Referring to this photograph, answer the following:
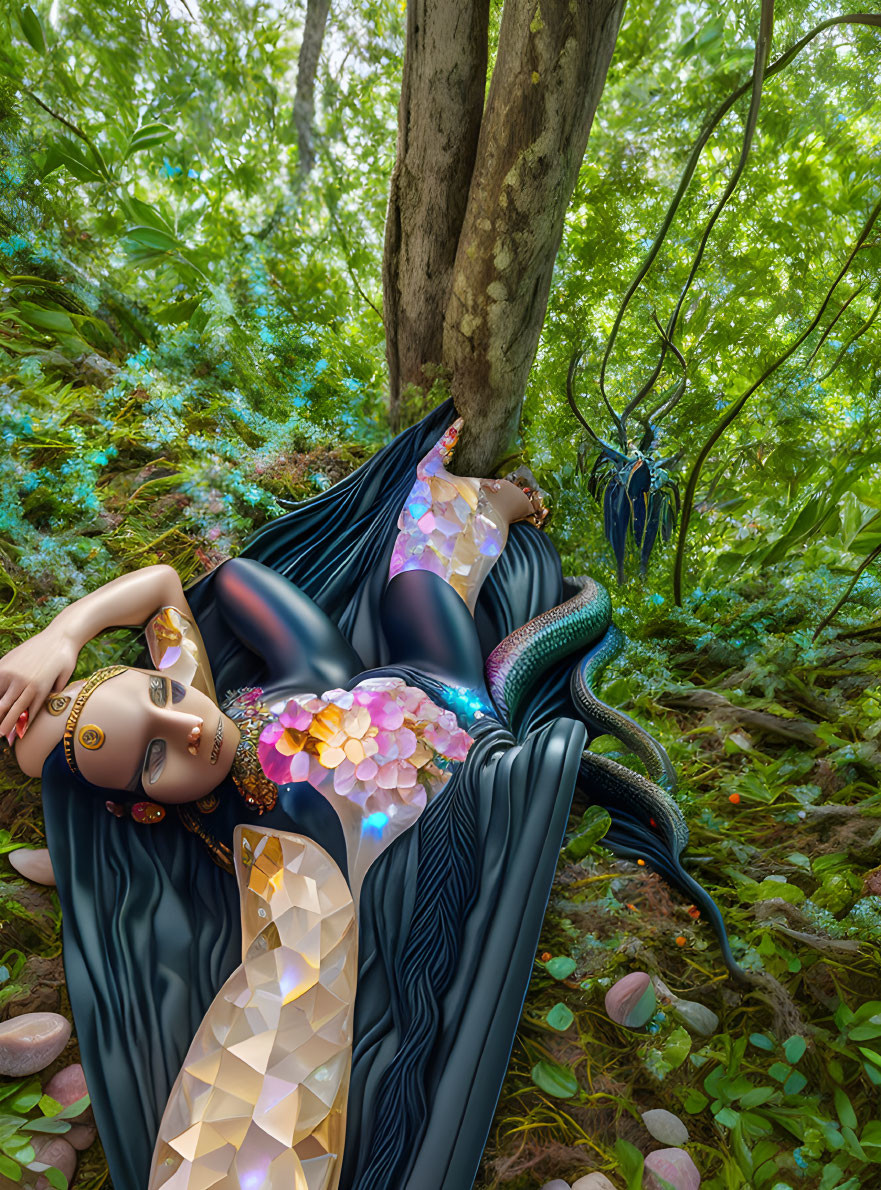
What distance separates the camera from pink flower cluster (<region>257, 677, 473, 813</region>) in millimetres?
1386

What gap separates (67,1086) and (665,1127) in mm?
1029

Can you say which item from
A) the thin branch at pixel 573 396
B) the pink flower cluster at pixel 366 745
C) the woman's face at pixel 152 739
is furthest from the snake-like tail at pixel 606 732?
the woman's face at pixel 152 739

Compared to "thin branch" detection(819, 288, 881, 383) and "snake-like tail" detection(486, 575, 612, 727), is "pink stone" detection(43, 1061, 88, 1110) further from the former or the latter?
"thin branch" detection(819, 288, 881, 383)

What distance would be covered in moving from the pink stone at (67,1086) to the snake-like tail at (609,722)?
1219 mm

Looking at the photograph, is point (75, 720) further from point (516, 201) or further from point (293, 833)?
point (516, 201)

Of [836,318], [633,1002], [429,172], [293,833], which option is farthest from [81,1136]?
[836,318]

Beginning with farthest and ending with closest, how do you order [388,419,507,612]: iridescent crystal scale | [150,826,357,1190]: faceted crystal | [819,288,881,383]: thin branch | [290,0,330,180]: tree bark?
[290,0,330,180]: tree bark → [819,288,881,383]: thin branch → [388,419,507,612]: iridescent crystal scale → [150,826,357,1190]: faceted crystal

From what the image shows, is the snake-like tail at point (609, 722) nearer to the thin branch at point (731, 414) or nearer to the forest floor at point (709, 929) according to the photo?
the forest floor at point (709, 929)

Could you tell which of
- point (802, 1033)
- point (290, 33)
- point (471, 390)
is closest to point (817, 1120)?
point (802, 1033)

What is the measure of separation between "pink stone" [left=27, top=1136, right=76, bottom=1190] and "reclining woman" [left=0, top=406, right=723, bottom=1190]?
9 cm

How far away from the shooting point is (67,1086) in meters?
1.26

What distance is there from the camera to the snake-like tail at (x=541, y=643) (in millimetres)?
1676

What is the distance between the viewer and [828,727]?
1801 mm

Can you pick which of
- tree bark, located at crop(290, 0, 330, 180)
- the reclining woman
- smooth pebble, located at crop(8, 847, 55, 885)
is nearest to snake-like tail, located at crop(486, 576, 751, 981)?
the reclining woman
